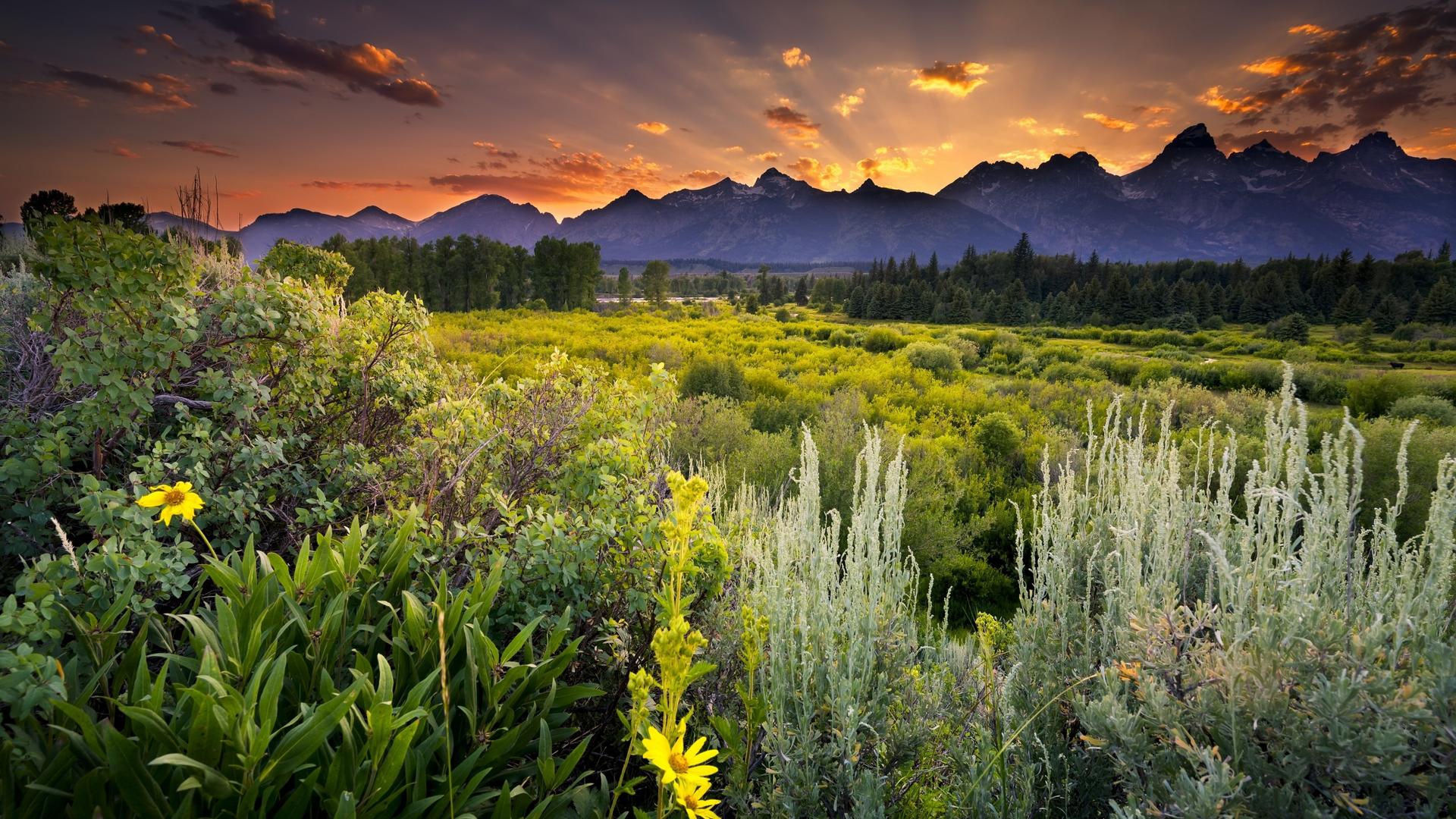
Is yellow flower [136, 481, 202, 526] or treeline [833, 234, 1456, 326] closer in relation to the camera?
yellow flower [136, 481, 202, 526]

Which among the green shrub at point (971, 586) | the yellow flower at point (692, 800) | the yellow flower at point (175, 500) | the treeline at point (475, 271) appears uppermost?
the treeline at point (475, 271)

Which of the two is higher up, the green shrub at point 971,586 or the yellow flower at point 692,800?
the yellow flower at point 692,800

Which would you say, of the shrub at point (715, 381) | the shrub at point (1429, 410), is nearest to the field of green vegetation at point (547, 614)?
the shrub at point (715, 381)

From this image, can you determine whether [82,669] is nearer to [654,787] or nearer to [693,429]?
[654,787]

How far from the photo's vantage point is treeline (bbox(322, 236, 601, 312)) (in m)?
48.6

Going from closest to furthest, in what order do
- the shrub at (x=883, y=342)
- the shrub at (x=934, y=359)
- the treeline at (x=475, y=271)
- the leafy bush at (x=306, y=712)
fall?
the leafy bush at (x=306, y=712) → the shrub at (x=934, y=359) → the shrub at (x=883, y=342) → the treeline at (x=475, y=271)

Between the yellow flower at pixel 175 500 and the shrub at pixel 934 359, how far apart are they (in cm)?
2176

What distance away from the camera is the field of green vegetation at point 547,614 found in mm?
1442

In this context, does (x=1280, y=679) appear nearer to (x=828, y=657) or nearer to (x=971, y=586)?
(x=828, y=657)

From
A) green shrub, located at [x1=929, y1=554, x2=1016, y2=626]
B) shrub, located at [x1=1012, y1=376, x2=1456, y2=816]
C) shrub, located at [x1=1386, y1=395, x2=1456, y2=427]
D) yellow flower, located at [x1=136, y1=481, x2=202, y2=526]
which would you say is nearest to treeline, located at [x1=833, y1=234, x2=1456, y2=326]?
shrub, located at [x1=1386, y1=395, x2=1456, y2=427]

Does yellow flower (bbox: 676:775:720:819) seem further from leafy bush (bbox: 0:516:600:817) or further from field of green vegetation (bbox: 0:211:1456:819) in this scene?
leafy bush (bbox: 0:516:600:817)

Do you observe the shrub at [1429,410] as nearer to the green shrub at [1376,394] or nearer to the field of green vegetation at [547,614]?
the green shrub at [1376,394]

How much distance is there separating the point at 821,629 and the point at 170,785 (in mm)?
2152

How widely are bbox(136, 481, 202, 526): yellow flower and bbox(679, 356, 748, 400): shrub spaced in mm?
12870
